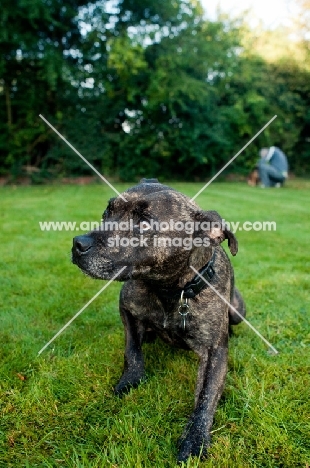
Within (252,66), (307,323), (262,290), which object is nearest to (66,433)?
(307,323)

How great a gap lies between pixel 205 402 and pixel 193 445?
10.7 inches

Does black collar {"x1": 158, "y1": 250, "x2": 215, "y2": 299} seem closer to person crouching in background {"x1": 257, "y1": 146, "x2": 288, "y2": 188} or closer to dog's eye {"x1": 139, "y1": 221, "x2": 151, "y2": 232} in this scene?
dog's eye {"x1": 139, "y1": 221, "x2": 151, "y2": 232}

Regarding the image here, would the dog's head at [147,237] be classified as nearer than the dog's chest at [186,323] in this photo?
Yes

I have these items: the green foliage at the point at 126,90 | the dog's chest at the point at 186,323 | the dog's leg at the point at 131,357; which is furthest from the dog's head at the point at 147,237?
the green foliage at the point at 126,90

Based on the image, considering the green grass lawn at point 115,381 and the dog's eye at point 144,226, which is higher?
the dog's eye at point 144,226

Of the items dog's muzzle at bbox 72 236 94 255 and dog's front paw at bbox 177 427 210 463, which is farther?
dog's muzzle at bbox 72 236 94 255

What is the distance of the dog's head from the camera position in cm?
240

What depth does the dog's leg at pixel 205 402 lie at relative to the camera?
7.04 ft

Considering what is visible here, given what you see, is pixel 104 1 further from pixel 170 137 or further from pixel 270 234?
pixel 270 234

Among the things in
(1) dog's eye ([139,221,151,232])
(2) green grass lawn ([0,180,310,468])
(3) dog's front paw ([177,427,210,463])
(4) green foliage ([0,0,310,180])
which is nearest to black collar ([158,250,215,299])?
(1) dog's eye ([139,221,151,232])

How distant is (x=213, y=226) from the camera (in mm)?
2613

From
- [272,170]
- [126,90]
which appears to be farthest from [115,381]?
[272,170]

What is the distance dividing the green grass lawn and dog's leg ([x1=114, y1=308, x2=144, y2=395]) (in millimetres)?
75

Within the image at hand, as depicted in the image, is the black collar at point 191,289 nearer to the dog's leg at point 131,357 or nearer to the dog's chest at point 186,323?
the dog's chest at point 186,323
